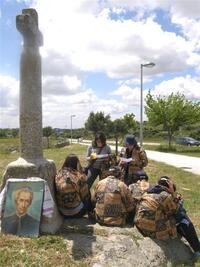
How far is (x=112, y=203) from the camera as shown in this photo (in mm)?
6613

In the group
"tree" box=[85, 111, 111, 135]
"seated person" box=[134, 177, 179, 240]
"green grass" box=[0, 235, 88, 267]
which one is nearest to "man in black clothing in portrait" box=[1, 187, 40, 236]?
"green grass" box=[0, 235, 88, 267]

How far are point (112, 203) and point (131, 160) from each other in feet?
6.09

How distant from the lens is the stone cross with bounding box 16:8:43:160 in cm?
662

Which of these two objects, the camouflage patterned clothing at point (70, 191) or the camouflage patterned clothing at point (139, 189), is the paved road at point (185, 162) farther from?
the camouflage patterned clothing at point (70, 191)

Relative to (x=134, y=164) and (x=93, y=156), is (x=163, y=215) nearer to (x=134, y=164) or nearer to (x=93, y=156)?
(x=134, y=164)

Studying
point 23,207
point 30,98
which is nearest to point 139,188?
point 23,207

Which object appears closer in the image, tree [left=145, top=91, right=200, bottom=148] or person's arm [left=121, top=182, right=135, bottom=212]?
person's arm [left=121, top=182, right=135, bottom=212]

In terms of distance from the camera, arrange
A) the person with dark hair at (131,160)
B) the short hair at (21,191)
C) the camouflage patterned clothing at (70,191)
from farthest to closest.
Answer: the person with dark hair at (131,160), the camouflage patterned clothing at (70,191), the short hair at (21,191)

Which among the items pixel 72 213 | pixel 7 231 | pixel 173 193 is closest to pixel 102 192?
pixel 72 213

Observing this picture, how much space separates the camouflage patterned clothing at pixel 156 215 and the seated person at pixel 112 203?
0.28 meters

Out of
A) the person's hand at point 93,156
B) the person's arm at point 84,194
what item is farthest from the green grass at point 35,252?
the person's hand at point 93,156

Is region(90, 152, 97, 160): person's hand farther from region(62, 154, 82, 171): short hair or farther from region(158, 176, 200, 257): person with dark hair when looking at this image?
region(158, 176, 200, 257): person with dark hair

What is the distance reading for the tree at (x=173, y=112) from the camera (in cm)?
3844

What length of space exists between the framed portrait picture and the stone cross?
20.7 inches
